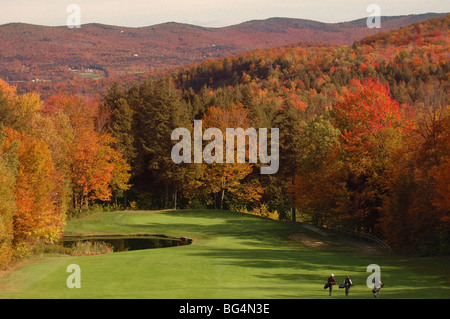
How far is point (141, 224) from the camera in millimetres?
58031

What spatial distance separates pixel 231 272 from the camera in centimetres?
3172

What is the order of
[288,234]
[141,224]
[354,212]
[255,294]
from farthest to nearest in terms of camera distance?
1. [141,224]
2. [288,234]
3. [354,212]
4. [255,294]

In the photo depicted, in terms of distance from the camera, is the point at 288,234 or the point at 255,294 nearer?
the point at 255,294

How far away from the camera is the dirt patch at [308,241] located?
47.9m

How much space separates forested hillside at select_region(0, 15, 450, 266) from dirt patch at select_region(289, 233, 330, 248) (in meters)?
3.52

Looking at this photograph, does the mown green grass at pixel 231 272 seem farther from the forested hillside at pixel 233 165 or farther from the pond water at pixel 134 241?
the forested hillside at pixel 233 165

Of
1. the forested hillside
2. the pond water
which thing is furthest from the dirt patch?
the pond water

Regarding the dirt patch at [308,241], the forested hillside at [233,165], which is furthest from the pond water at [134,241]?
the dirt patch at [308,241]

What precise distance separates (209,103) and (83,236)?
37.6 m

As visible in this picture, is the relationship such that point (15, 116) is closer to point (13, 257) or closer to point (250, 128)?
point (13, 257)

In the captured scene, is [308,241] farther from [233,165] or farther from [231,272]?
[233,165]

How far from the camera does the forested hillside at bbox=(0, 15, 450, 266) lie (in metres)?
39.7
